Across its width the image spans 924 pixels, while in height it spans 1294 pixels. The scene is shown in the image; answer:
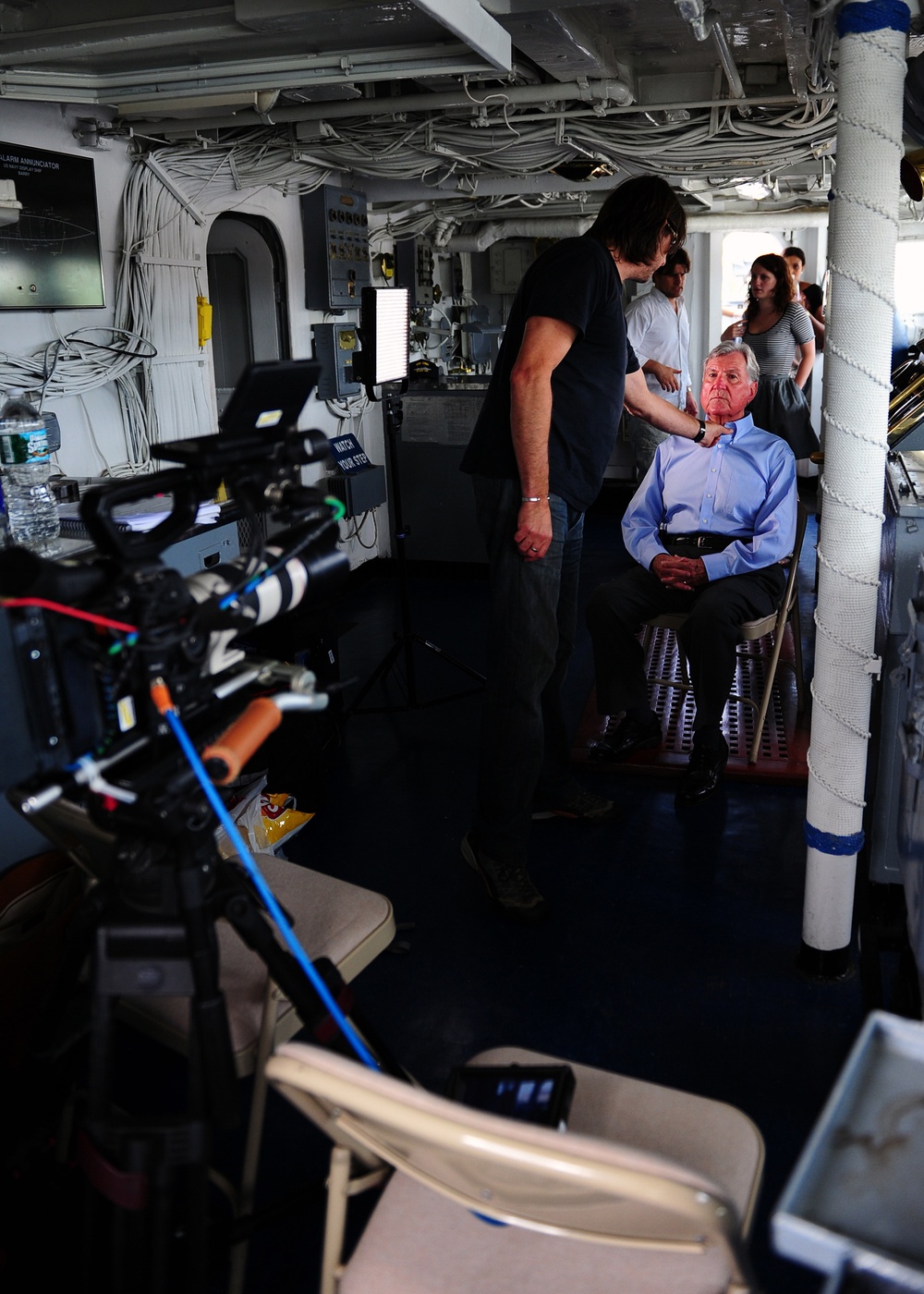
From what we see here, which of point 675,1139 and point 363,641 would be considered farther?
point 363,641

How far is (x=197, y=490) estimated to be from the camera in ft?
4.14

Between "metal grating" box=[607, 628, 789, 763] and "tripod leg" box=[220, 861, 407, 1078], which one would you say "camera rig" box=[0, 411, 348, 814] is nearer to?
"tripod leg" box=[220, 861, 407, 1078]

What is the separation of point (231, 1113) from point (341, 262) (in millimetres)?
4707

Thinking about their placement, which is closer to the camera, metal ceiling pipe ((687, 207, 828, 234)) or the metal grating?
the metal grating

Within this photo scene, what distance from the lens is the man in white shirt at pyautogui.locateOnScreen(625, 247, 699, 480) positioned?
5133mm

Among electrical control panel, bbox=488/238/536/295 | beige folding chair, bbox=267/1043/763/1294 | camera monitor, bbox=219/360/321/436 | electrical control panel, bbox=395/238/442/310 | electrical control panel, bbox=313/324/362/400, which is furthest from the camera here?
electrical control panel, bbox=488/238/536/295

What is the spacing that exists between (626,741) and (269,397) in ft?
8.02

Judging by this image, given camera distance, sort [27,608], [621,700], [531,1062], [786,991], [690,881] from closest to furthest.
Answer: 1. [27,608]
2. [531,1062]
3. [786,991]
4. [690,881]
5. [621,700]

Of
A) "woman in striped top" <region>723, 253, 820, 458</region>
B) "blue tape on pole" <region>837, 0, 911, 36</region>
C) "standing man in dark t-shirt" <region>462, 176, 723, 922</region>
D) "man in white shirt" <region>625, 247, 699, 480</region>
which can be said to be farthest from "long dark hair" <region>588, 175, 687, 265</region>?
"woman in striped top" <region>723, 253, 820, 458</region>

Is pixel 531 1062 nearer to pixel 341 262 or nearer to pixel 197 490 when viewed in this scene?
pixel 197 490

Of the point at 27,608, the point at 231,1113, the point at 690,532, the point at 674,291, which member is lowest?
the point at 231,1113

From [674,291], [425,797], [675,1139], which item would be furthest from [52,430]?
[674,291]

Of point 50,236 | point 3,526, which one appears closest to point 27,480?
point 3,526

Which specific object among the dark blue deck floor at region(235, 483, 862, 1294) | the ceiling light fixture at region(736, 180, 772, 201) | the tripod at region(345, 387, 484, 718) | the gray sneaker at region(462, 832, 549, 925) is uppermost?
the ceiling light fixture at region(736, 180, 772, 201)
